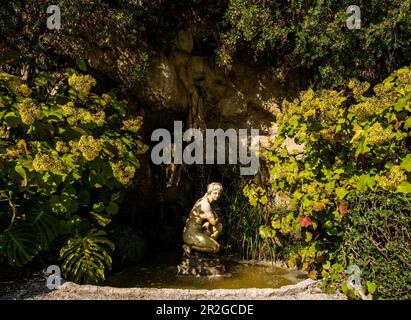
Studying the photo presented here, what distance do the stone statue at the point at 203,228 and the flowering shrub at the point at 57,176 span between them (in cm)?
126

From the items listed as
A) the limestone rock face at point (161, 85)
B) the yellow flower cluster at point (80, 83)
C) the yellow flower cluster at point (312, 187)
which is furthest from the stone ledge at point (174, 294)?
the limestone rock face at point (161, 85)

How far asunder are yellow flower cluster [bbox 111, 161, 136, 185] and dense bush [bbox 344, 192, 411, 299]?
8.85 ft

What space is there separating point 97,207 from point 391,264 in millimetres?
3586

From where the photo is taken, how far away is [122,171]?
213 inches

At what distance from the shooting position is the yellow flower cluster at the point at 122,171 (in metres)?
5.36

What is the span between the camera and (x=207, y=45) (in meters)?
8.16

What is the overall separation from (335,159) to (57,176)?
136 inches

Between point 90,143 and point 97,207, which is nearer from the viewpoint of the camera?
point 90,143

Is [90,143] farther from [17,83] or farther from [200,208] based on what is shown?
[200,208]

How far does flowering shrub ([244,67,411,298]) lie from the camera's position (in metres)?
4.70

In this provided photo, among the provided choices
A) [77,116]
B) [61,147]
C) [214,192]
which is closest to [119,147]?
[77,116]

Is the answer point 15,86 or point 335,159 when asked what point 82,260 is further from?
point 335,159

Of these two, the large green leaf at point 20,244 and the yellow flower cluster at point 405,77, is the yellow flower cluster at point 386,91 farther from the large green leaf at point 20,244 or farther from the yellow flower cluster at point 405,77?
the large green leaf at point 20,244
